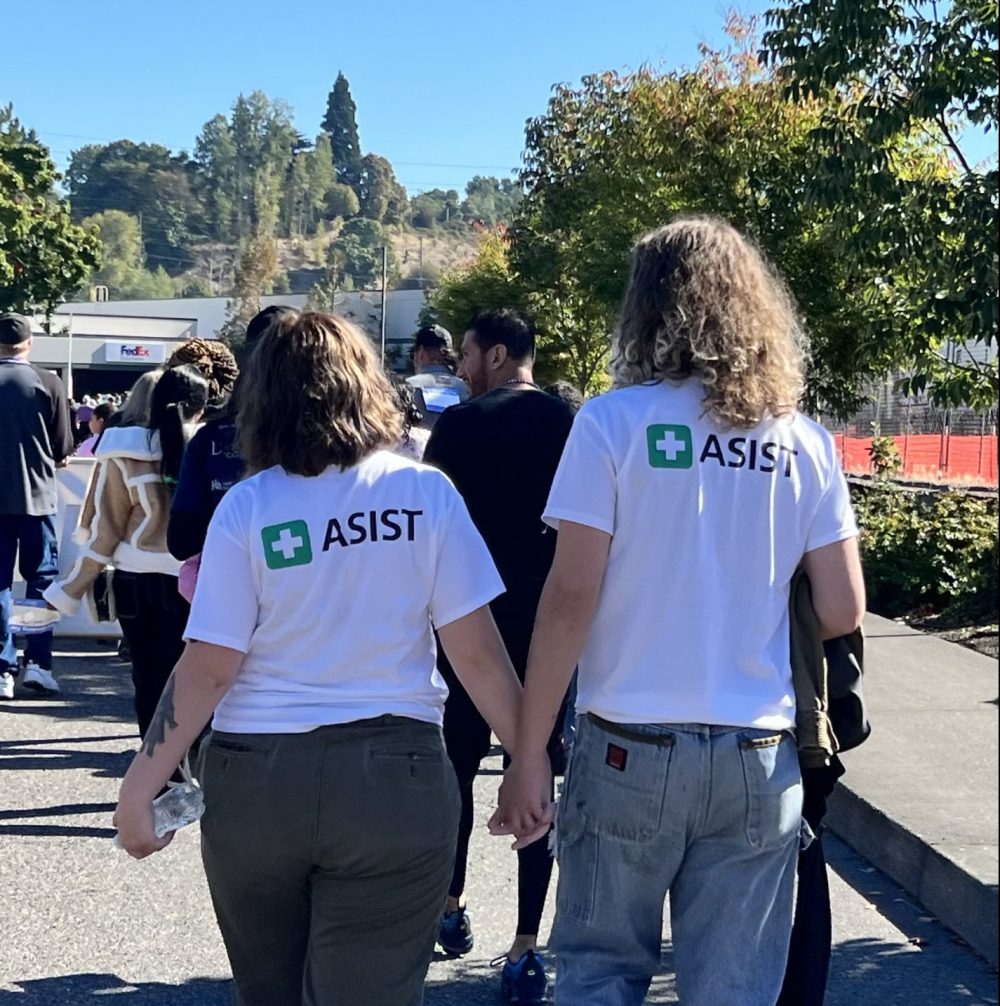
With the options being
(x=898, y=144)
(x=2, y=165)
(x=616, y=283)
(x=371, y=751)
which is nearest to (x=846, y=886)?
(x=371, y=751)

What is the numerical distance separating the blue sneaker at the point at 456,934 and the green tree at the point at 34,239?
40.8 meters

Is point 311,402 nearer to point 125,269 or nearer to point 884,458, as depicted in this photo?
point 884,458

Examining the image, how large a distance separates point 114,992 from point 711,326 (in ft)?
9.07

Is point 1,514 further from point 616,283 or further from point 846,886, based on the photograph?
point 616,283

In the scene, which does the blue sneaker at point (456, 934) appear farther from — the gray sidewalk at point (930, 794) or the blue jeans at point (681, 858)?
the blue jeans at point (681, 858)

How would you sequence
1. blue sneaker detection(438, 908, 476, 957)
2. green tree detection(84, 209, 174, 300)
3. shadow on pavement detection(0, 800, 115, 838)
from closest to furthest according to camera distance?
blue sneaker detection(438, 908, 476, 957) → shadow on pavement detection(0, 800, 115, 838) → green tree detection(84, 209, 174, 300)

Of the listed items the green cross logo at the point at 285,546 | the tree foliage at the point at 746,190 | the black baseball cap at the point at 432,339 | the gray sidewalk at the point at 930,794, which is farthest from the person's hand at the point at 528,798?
the tree foliage at the point at 746,190

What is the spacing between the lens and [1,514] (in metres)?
8.44

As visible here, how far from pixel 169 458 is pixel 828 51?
540 centimetres

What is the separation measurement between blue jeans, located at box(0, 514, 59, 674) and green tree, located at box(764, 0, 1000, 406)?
5.28 m

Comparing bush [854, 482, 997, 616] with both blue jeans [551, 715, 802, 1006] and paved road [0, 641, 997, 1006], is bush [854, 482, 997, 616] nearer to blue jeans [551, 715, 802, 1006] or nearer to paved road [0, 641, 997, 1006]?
paved road [0, 641, 997, 1006]

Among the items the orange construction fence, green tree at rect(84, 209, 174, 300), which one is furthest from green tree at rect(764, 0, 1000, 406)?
green tree at rect(84, 209, 174, 300)

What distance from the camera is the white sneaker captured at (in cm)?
851

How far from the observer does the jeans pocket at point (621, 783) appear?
257cm
